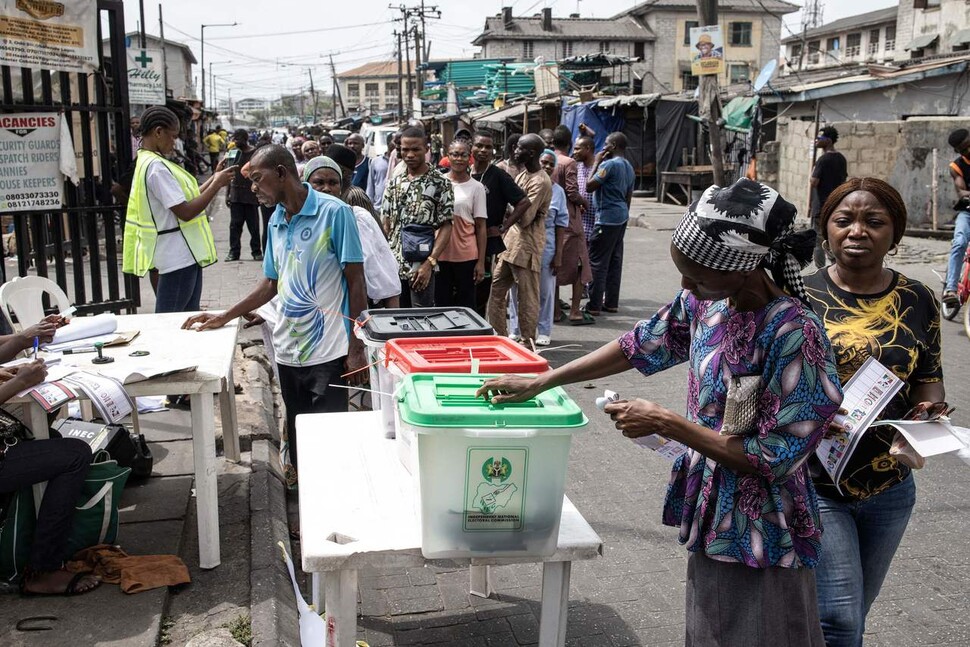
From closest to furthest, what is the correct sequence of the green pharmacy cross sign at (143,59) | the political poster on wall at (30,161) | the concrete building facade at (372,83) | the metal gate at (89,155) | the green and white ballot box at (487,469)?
1. the green and white ballot box at (487,469)
2. the political poster on wall at (30,161)
3. the metal gate at (89,155)
4. the green pharmacy cross sign at (143,59)
5. the concrete building facade at (372,83)

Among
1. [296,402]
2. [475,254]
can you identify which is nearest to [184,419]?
[296,402]

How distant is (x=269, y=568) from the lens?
3.84m

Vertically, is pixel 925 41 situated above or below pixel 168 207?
above

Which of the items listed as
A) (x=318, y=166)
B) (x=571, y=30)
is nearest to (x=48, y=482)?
(x=318, y=166)

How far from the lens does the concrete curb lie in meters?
3.38

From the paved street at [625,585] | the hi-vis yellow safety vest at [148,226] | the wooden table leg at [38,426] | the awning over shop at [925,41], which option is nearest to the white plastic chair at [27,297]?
the hi-vis yellow safety vest at [148,226]

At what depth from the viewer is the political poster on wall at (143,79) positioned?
13.3 meters

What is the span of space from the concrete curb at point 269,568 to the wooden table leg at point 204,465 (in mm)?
271

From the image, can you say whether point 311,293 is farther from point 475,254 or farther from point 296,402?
point 475,254

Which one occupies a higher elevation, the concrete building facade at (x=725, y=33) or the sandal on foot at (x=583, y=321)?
the concrete building facade at (x=725, y=33)

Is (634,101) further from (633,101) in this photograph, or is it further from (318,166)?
(318,166)

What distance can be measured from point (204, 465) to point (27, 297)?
2.22 metres

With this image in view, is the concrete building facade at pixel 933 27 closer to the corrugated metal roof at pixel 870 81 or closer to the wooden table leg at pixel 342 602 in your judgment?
the corrugated metal roof at pixel 870 81

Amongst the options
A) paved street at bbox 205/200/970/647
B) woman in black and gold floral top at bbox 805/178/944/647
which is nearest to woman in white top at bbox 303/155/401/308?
paved street at bbox 205/200/970/647
